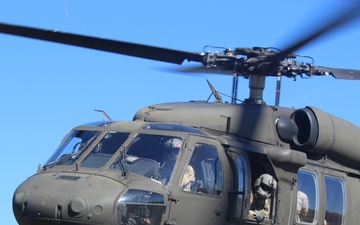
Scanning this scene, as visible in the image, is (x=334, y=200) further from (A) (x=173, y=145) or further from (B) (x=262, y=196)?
(A) (x=173, y=145)

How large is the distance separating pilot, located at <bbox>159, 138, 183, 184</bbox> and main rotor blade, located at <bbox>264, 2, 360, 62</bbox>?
170 cm

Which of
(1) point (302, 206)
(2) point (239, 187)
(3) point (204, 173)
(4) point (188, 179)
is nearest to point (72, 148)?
(4) point (188, 179)

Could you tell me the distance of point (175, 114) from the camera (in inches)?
→ 405

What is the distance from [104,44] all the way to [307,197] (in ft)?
12.4

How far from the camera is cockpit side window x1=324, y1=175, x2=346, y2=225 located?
10.6 metres

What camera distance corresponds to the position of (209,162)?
9.05 metres

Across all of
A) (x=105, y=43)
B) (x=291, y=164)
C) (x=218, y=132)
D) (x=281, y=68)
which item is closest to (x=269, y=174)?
(x=291, y=164)

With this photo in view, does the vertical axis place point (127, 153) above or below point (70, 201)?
above

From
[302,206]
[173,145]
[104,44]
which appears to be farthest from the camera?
[302,206]

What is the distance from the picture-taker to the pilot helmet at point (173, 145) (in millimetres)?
8836

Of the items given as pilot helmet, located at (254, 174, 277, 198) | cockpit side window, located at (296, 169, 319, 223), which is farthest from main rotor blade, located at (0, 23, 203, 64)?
cockpit side window, located at (296, 169, 319, 223)

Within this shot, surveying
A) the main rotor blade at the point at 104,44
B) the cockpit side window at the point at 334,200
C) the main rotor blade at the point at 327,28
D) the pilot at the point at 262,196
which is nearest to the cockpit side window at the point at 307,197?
the cockpit side window at the point at 334,200

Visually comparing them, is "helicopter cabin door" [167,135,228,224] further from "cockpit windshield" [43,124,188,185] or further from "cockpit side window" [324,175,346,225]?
"cockpit side window" [324,175,346,225]

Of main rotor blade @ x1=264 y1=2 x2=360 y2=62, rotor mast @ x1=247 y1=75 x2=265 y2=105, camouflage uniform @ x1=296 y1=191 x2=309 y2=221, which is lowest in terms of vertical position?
camouflage uniform @ x1=296 y1=191 x2=309 y2=221
